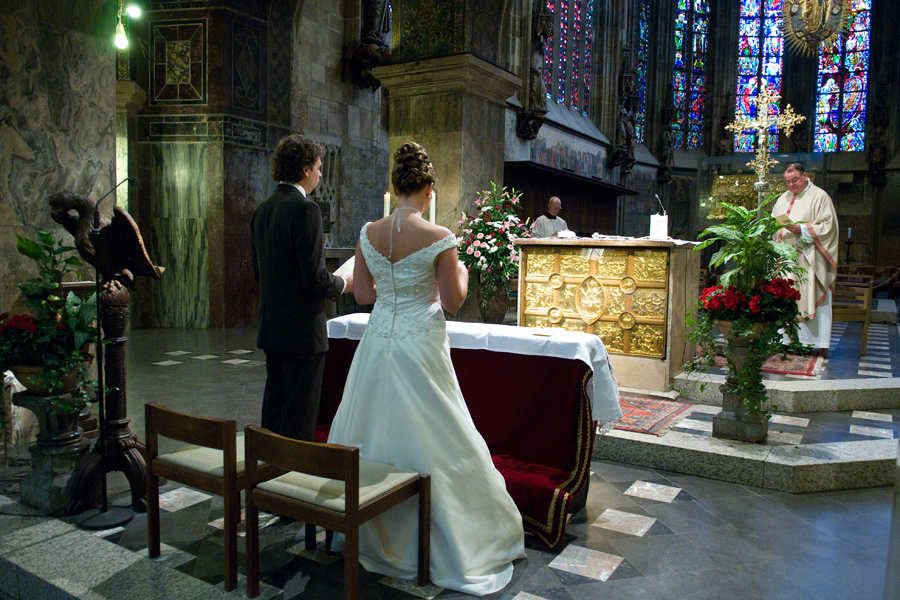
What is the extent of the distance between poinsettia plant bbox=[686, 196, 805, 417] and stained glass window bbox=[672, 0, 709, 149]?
18689 mm

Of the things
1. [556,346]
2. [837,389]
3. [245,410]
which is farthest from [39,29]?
[837,389]

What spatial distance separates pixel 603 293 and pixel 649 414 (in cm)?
110

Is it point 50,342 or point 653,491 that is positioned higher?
point 50,342

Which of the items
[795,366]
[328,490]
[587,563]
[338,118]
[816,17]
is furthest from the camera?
Result: [338,118]

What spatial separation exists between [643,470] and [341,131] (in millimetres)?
8444

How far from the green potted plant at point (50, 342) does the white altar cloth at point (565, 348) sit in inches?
70.5

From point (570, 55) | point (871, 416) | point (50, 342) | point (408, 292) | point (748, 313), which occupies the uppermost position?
point (570, 55)

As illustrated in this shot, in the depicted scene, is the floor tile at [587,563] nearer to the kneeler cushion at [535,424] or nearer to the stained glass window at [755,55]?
the kneeler cushion at [535,424]

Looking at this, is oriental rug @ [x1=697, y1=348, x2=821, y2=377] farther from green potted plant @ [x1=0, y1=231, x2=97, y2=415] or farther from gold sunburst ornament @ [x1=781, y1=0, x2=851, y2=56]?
gold sunburst ornament @ [x1=781, y1=0, x2=851, y2=56]

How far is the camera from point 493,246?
5895mm

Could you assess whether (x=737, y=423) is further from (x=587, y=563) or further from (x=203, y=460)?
(x=203, y=460)

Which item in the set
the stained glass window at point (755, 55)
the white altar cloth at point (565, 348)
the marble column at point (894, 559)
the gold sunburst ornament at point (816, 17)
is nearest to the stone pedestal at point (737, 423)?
the white altar cloth at point (565, 348)

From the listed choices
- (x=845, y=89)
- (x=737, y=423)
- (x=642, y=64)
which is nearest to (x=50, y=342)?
(x=737, y=423)

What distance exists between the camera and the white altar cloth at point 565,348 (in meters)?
3.14
